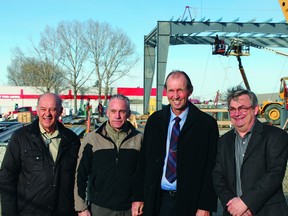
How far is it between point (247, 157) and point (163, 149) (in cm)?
76

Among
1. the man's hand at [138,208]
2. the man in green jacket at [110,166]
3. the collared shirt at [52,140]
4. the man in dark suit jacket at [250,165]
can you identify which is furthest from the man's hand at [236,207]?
the collared shirt at [52,140]

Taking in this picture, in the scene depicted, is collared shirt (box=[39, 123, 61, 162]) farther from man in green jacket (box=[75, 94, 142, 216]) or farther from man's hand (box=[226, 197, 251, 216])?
man's hand (box=[226, 197, 251, 216])

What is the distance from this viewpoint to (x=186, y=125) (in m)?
3.05

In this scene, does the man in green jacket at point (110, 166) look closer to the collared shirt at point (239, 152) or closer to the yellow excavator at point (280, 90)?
the collared shirt at point (239, 152)

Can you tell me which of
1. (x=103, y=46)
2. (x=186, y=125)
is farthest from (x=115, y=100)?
(x=103, y=46)

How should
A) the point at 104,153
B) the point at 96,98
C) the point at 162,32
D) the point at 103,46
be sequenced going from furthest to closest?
1. the point at 96,98
2. the point at 103,46
3. the point at 162,32
4. the point at 104,153

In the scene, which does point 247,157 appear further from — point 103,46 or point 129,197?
point 103,46

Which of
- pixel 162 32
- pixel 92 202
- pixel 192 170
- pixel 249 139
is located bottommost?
pixel 92 202

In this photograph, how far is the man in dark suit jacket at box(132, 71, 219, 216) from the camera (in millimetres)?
2986

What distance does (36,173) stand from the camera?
3.15 m

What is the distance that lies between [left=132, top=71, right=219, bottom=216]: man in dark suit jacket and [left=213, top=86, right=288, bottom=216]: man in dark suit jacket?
0.43ft

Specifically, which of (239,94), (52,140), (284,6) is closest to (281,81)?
(284,6)

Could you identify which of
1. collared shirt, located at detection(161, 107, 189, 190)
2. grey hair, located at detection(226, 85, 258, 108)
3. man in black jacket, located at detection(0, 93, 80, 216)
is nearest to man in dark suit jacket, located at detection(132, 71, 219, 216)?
collared shirt, located at detection(161, 107, 189, 190)

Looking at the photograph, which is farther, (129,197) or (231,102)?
(129,197)
